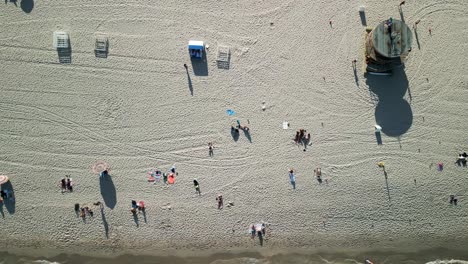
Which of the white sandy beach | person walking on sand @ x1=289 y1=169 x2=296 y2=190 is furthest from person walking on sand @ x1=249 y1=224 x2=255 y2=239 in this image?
person walking on sand @ x1=289 y1=169 x2=296 y2=190

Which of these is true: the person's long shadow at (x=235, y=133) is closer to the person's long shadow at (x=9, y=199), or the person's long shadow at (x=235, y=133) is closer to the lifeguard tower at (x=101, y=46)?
the lifeguard tower at (x=101, y=46)

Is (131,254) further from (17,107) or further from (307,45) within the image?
(307,45)

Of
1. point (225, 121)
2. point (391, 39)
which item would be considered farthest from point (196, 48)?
point (391, 39)

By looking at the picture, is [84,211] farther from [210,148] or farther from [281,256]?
[281,256]

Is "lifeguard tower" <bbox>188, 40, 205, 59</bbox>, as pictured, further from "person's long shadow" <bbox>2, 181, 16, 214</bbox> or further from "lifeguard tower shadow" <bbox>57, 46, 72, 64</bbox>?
"person's long shadow" <bbox>2, 181, 16, 214</bbox>

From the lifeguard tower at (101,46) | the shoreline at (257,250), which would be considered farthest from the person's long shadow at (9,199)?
the lifeguard tower at (101,46)

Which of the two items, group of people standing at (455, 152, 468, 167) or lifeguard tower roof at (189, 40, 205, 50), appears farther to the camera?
group of people standing at (455, 152, 468, 167)

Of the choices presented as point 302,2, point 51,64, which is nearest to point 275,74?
point 302,2
